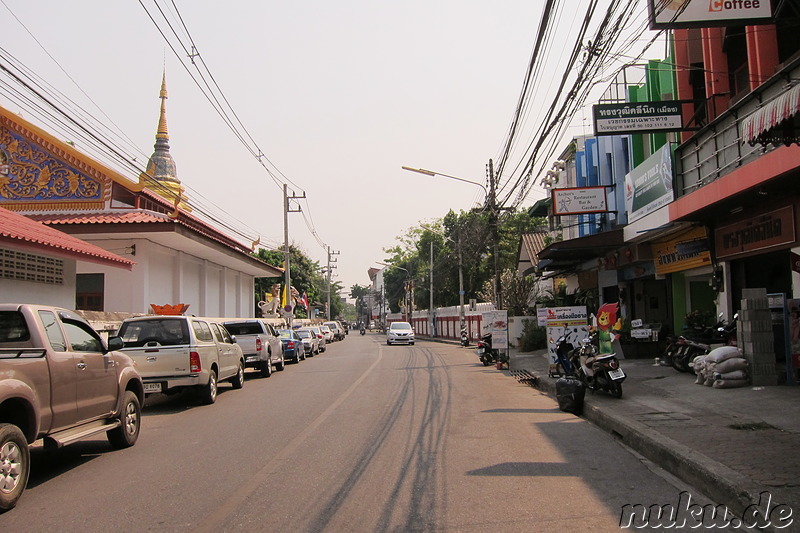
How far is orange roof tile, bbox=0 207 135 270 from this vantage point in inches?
460

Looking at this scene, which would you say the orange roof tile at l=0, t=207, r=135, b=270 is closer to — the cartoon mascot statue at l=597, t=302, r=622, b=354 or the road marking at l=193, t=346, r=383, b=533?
the road marking at l=193, t=346, r=383, b=533

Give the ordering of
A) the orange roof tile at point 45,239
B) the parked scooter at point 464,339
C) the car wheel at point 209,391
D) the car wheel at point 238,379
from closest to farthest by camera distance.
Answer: the orange roof tile at point 45,239 < the car wheel at point 209,391 < the car wheel at point 238,379 < the parked scooter at point 464,339

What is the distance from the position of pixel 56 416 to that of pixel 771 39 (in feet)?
42.5

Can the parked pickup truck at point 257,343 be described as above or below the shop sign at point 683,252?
below

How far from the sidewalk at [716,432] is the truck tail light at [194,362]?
7.02m

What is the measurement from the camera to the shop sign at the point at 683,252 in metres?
15.8

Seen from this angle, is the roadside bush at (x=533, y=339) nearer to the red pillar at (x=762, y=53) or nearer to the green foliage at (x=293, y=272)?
the red pillar at (x=762, y=53)

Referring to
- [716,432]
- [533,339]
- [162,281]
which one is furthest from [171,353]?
[533,339]

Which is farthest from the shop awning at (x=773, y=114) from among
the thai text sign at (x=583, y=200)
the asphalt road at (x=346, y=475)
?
the thai text sign at (x=583, y=200)

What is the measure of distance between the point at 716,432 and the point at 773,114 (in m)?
3.79

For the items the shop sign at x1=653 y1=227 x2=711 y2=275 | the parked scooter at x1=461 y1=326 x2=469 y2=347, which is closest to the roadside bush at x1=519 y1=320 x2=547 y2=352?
the shop sign at x1=653 y1=227 x2=711 y2=275

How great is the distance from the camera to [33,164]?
69.2 feet

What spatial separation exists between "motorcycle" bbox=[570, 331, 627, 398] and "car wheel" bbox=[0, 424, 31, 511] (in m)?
8.91

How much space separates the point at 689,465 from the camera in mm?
6445
